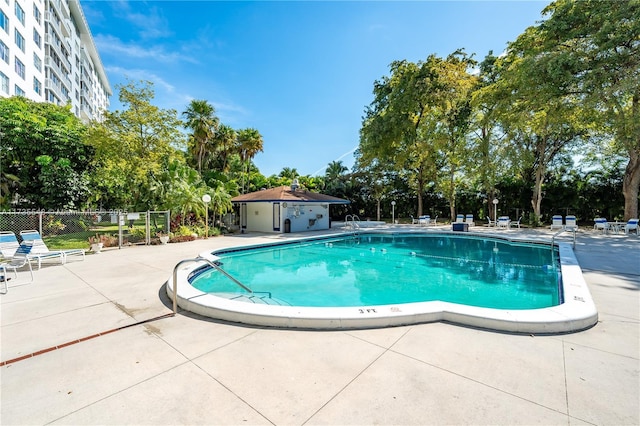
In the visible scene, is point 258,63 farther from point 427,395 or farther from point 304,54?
point 427,395

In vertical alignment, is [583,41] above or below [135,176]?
above

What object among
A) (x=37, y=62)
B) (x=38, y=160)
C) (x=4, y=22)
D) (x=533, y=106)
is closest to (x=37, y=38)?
(x=37, y=62)

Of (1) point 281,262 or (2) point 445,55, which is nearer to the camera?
(1) point 281,262

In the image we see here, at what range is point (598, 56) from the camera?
14789 mm

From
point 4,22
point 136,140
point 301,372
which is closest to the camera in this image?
point 301,372

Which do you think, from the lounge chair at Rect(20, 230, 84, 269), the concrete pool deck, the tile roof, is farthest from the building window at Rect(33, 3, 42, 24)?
the concrete pool deck

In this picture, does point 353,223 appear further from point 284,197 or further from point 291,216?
point 284,197

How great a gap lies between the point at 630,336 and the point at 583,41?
61.7 ft

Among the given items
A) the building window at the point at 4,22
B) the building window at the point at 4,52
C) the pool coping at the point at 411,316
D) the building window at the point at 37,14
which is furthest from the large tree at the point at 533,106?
the building window at the point at 37,14

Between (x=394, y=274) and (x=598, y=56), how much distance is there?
17.0 meters

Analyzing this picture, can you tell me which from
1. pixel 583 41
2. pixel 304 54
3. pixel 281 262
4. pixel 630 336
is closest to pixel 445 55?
pixel 583 41

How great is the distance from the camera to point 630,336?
12.4ft

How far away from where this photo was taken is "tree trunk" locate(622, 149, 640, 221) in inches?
676

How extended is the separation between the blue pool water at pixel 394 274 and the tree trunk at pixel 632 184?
10.1 m
